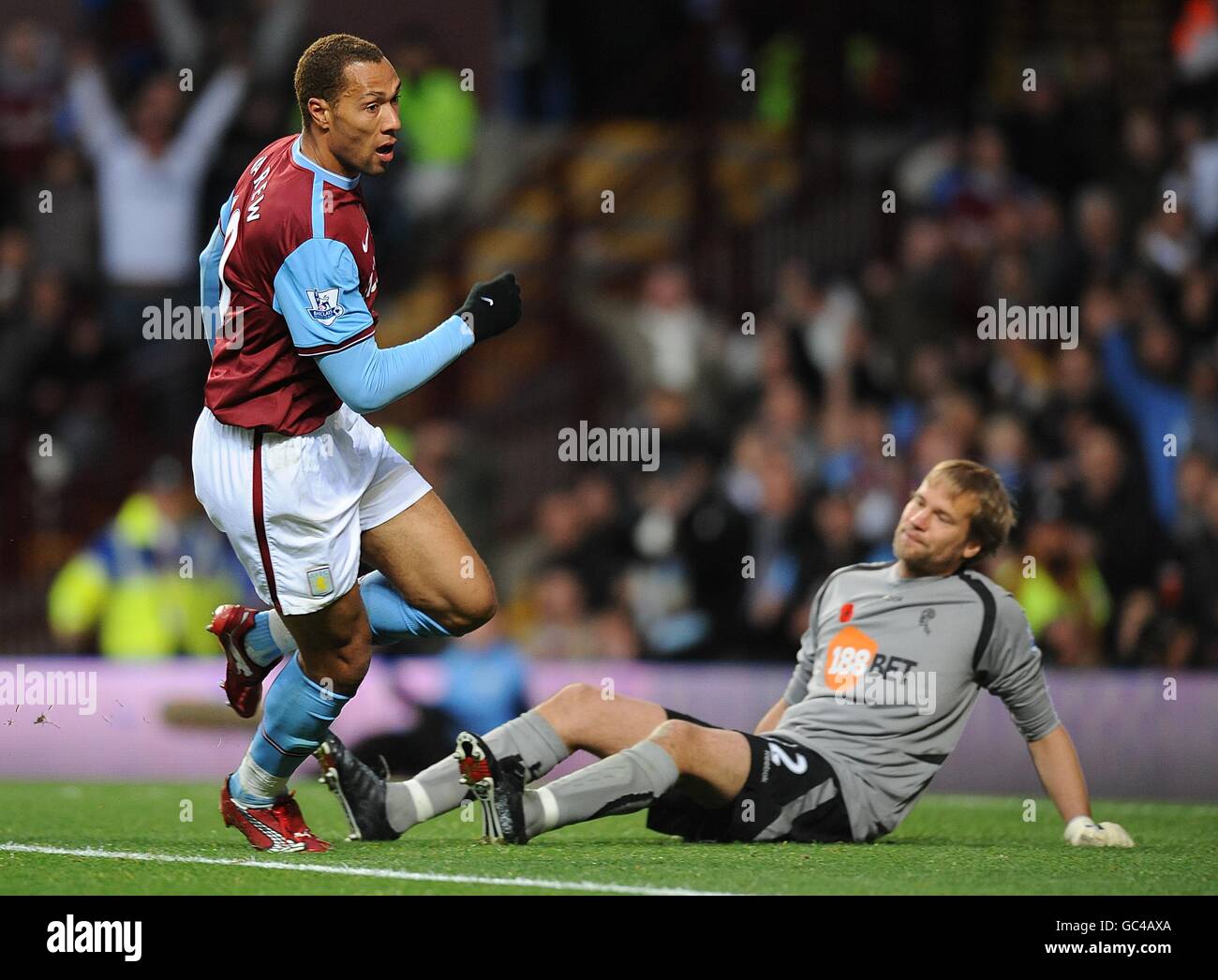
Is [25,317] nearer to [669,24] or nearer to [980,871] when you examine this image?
[669,24]

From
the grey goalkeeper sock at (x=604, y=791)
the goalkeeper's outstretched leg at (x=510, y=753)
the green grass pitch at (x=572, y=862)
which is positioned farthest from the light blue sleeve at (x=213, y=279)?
the grey goalkeeper sock at (x=604, y=791)

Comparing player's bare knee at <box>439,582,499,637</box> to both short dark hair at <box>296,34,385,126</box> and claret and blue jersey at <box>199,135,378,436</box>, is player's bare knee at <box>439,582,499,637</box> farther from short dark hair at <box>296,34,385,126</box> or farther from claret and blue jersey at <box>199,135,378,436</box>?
short dark hair at <box>296,34,385,126</box>

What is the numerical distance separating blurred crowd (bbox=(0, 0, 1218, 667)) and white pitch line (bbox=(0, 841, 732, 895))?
160 inches

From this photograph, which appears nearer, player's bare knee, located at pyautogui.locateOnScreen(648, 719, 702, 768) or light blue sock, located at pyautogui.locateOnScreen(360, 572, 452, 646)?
player's bare knee, located at pyautogui.locateOnScreen(648, 719, 702, 768)

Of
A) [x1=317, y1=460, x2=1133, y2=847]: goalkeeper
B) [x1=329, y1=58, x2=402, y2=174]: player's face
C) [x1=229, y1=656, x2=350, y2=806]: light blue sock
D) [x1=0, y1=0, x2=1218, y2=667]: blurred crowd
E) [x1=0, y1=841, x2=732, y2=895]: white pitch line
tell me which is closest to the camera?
[x1=0, y1=841, x2=732, y2=895]: white pitch line

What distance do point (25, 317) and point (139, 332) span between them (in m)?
0.59

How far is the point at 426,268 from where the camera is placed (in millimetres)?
11195

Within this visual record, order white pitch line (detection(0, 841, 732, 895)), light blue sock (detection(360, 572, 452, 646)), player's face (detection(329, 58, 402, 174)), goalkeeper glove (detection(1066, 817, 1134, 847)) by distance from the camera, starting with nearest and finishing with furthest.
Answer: white pitch line (detection(0, 841, 732, 895))
player's face (detection(329, 58, 402, 174))
light blue sock (detection(360, 572, 452, 646))
goalkeeper glove (detection(1066, 817, 1134, 847))

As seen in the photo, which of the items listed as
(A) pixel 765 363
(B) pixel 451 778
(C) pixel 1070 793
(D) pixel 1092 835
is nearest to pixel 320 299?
(B) pixel 451 778

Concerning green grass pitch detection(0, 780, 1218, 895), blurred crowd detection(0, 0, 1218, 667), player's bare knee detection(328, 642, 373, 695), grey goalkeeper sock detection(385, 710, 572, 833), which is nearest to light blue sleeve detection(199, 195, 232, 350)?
player's bare knee detection(328, 642, 373, 695)

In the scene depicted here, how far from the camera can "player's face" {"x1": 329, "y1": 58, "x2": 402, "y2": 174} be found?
5188 millimetres

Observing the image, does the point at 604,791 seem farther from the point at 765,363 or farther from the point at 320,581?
the point at 765,363

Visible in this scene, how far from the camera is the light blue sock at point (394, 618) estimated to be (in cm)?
560

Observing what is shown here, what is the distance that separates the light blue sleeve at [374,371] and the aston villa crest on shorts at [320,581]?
1.53ft
